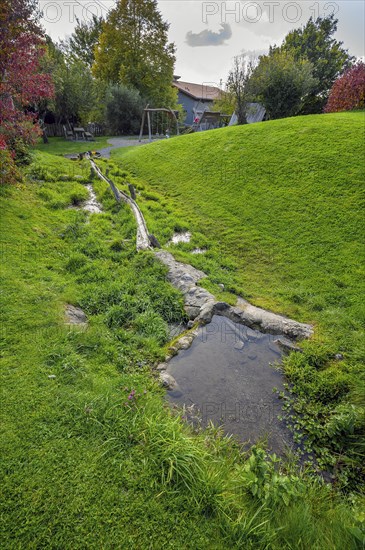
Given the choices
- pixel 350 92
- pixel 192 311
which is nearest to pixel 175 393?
pixel 192 311

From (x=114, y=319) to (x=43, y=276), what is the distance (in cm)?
180

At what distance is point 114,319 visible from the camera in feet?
16.0

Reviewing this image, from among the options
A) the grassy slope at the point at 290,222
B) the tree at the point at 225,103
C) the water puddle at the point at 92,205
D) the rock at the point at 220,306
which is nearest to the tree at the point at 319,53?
the tree at the point at 225,103

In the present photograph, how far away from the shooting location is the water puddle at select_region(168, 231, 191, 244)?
332 inches

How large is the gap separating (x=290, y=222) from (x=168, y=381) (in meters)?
6.73

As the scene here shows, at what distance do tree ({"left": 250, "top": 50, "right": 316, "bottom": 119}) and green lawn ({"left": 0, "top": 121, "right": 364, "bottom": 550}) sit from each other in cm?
2242

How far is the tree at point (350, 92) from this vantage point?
1919 centimetres

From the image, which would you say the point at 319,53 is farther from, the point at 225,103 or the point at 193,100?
the point at 193,100

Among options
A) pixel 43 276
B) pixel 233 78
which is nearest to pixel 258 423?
pixel 43 276

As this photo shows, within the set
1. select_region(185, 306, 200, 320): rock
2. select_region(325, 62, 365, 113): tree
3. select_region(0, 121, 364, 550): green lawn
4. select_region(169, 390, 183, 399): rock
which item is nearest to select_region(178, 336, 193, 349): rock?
select_region(0, 121, 364, 550): green lawn

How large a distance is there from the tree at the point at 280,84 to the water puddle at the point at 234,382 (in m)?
22.1

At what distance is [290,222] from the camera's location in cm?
861

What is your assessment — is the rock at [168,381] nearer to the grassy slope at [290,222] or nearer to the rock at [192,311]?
the rock at [192,311]

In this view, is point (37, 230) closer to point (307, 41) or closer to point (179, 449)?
point (179, 449)
